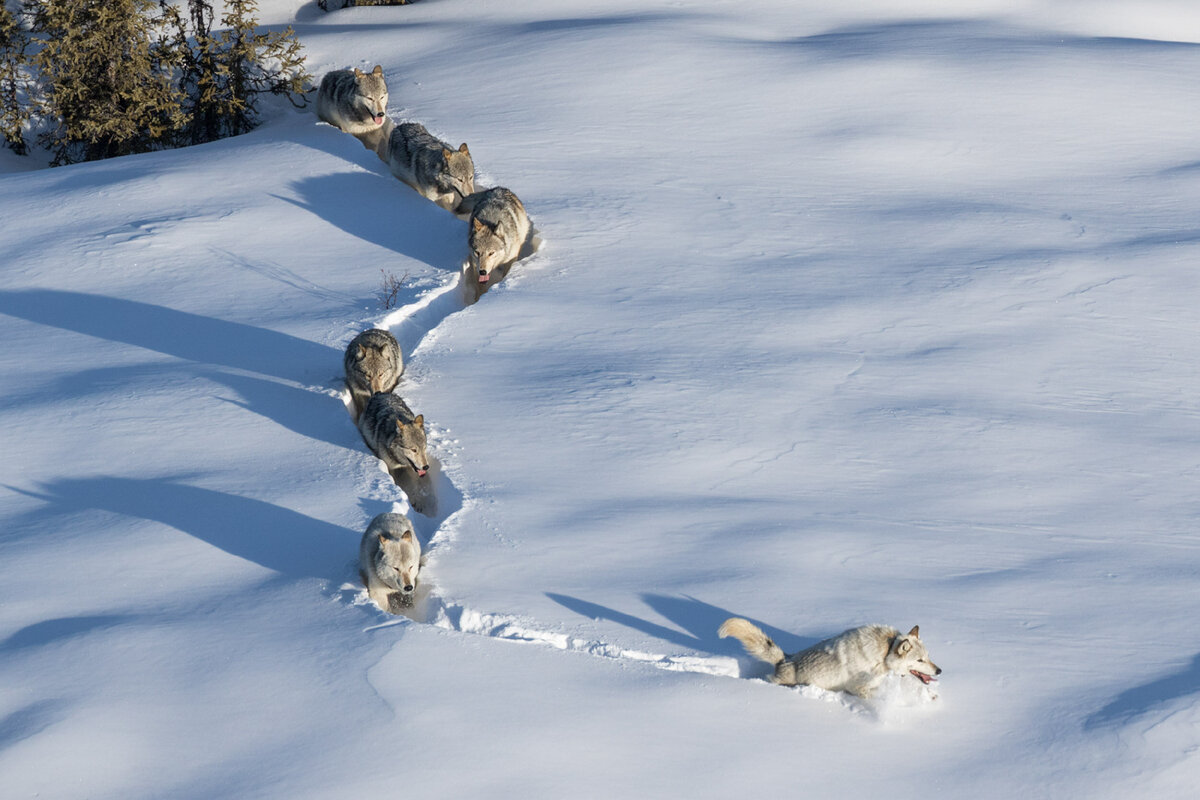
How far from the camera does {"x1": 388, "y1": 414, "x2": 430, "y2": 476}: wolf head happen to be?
24.1 ft

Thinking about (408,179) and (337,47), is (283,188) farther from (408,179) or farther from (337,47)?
(337,47)

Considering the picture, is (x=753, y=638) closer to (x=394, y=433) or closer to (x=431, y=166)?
(x=394, y=433)

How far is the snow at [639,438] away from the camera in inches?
209

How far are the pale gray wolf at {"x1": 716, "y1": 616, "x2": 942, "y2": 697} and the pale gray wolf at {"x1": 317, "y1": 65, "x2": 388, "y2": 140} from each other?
27.2ft

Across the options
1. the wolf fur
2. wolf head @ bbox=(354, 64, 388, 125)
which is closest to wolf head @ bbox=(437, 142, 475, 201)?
wolf head @ bbox=(354, 64, 388, 125)

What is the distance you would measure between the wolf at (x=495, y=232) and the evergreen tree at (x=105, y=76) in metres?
5.28

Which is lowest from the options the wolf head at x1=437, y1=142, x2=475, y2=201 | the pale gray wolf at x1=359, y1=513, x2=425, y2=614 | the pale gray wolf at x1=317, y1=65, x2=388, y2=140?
the pale gray wolf at x1=359, y1=513, x2=425, y2=614

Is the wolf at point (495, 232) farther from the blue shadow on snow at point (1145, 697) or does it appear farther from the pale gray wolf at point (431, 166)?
the blue shadow on snow at point (1145, 697)

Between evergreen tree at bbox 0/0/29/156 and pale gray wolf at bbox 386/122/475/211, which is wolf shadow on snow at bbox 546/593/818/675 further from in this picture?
evergreen tree at bbox 0/0/29/156

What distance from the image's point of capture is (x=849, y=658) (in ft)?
18.2

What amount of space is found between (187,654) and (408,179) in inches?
258

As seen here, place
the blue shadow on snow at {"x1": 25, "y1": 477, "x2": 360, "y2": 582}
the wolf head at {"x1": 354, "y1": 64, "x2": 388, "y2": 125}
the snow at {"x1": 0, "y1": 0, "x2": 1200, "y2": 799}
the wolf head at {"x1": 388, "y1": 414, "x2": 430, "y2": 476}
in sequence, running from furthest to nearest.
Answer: the wolf head at {"x1": 354, "y1": 64, "x2": 388, "y2": 125} < the wolf head at {"x1": 388, "y1": 414, "x2": 430, "y2": 476} < the blue shadow on snow at {"x1": 25, "y1": 477, "x2": 360, "y2": 582} < the snow at {"x1": 0, "y1": 0, "x2": 1200, "y2": 799}

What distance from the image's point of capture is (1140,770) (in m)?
5.07

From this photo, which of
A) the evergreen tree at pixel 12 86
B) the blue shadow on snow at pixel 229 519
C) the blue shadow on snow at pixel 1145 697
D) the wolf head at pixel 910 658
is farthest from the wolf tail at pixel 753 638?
the evergreen tree at pixel 12 86
